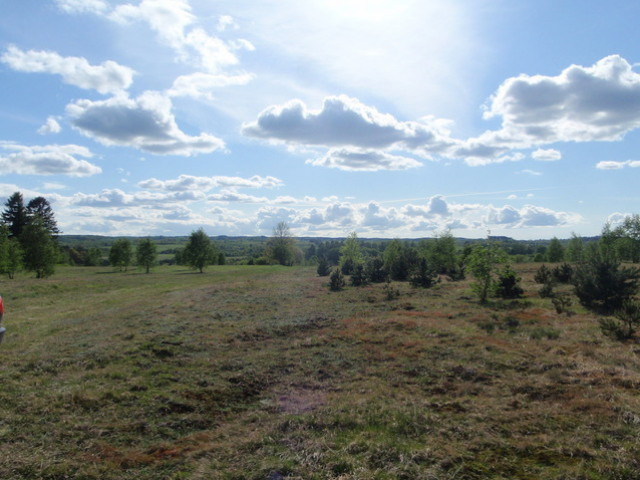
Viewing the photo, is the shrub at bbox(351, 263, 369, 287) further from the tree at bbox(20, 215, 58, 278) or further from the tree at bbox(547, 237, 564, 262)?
the tree at bbox(547, 237, 564, 262)

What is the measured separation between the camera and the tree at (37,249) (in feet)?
158

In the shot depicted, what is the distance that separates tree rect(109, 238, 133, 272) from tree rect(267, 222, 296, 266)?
35.7 m

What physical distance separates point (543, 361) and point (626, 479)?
270 inches

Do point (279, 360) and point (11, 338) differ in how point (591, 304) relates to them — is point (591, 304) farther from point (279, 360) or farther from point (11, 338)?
point (11, 338)

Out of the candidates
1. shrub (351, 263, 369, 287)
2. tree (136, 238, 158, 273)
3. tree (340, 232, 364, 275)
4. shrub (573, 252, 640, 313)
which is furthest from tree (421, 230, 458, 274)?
tree (136, 238, 158, 273)

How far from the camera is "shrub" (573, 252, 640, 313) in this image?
797 inches

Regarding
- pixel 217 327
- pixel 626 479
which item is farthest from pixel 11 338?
pixel 626 479

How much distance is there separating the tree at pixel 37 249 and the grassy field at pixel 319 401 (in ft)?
126

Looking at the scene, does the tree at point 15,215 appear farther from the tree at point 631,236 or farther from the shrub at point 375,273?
the tree at point 631,236

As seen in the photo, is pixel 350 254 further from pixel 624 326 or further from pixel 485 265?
pixel 624 326

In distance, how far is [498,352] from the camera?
12250 mm

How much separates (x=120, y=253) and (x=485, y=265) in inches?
2595

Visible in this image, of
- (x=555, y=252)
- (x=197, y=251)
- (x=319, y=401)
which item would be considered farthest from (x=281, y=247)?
(x=319, y=401)

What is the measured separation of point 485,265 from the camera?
25578 mm
